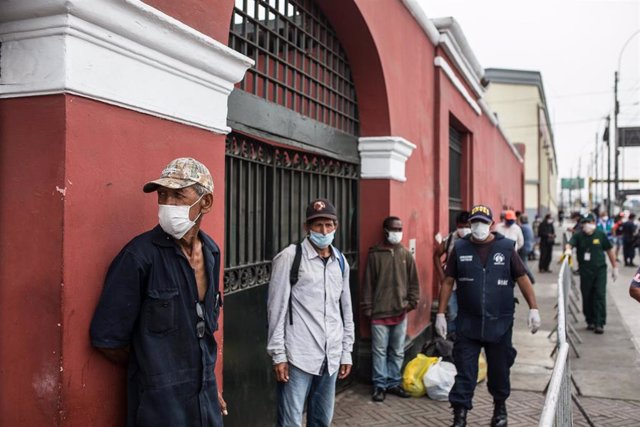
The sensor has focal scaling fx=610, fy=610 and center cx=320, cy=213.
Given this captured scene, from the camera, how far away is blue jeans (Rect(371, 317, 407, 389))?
5.78 meters

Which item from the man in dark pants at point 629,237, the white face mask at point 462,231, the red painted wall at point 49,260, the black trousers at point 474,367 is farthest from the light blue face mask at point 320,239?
the man in dark pants at point 629,237

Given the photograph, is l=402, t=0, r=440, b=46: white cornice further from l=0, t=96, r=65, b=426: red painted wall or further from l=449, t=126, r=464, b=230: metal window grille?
l=0, t=96, r=65, b=426: red painted wall

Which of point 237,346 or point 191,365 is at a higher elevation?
point 191,365

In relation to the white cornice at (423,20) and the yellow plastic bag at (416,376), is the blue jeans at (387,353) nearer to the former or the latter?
the yellow plastic bag at (416,376)

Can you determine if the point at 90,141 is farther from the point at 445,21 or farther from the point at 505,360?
the point at 445,21

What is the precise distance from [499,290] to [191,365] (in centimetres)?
310

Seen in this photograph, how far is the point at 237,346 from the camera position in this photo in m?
4.12

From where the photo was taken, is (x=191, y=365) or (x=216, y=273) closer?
(x=191, y=365)

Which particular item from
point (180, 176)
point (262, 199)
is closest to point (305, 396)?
point (262, 199)

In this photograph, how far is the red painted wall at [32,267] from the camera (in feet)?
7.55

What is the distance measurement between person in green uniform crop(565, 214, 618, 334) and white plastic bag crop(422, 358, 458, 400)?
4.09 meters

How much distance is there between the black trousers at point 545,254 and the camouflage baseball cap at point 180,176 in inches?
636

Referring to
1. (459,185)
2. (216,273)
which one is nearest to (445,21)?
(459,185)

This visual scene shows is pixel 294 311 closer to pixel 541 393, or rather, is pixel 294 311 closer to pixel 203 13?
pixel 203 13
